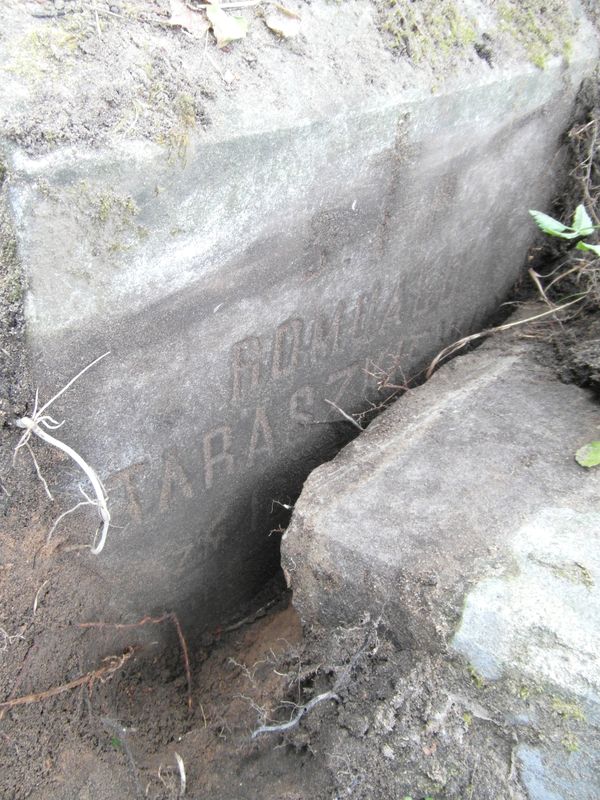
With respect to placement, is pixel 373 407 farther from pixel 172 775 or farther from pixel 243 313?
pixel 172 775

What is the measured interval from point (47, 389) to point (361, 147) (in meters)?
0.91

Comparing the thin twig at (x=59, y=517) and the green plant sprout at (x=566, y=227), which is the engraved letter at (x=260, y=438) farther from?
the green plant sprout at (x=566, y=227)

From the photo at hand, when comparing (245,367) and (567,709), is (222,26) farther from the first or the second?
(567,709)

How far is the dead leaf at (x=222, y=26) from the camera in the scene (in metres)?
1.38

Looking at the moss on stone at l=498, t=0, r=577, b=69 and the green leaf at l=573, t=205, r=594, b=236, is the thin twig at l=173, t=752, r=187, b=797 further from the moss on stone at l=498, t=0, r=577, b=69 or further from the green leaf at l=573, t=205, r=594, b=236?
the moss on stone at l=498, t=0, r=577, b=69

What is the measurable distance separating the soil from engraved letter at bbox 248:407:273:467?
0.51 m

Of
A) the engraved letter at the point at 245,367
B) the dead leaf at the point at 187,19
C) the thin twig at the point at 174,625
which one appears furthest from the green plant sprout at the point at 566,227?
the thin twig at the point at 174,625

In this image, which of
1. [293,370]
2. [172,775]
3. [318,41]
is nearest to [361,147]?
[318,41]

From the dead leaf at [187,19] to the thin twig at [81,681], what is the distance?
144 centimetres

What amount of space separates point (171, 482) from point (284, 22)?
109cm

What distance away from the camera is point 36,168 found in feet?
3.70

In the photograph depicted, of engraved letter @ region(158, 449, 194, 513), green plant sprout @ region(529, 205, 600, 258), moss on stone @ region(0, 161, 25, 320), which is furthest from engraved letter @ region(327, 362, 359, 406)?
moss on stone @ region(0, 161, 25, 320)

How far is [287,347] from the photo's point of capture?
5.89 feet

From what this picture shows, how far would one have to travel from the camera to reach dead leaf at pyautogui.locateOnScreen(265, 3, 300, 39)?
4.87ft
